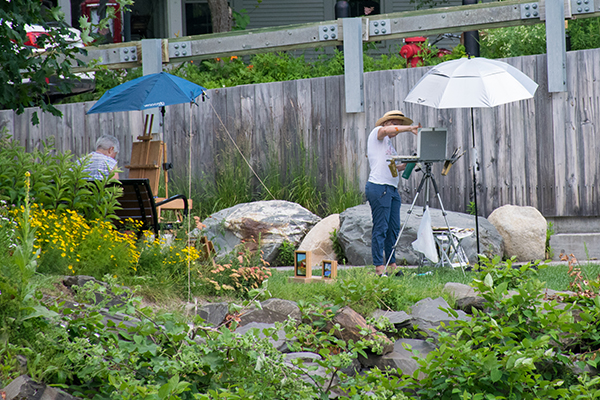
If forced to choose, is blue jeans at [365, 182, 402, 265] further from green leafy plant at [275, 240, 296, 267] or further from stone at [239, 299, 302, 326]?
stone at [239, 299, 302, 326]

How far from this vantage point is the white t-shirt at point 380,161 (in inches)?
235

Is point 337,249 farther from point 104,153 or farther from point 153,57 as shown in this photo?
point 153,57

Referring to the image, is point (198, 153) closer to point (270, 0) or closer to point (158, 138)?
point (158, 138)

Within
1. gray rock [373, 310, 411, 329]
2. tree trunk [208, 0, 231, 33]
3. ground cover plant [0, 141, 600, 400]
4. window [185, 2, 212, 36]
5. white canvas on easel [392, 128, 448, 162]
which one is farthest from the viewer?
window [185, 2, 212, 36]

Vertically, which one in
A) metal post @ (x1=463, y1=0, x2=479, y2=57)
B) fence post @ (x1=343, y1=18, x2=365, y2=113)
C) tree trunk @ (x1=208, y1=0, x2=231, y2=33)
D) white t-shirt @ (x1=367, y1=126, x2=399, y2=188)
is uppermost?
tree trunk @ (x1=208, y1=0, x2=231, y2=33)

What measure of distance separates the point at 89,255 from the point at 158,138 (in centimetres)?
496

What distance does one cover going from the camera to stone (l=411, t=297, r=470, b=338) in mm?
3930

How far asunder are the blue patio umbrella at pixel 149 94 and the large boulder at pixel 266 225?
1456mm

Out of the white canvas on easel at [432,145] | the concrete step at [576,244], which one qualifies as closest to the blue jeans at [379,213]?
the white canvas on easel at [432,145]


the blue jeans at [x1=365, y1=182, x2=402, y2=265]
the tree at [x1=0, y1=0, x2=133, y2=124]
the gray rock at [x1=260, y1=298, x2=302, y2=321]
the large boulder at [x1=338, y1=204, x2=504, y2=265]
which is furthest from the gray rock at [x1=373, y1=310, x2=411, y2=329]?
the large boulder at [x1=338, y1=204, x2=504, y2=265]

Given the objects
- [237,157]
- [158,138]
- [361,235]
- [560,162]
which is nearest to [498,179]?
[560,162]

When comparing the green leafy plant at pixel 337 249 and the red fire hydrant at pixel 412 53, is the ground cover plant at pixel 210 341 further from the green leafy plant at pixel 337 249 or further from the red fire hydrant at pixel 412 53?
the red fire hydrant at pixel 412 53

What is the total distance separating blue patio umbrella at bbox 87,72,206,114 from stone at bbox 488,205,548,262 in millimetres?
3690

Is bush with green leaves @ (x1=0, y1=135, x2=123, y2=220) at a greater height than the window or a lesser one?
lesser
